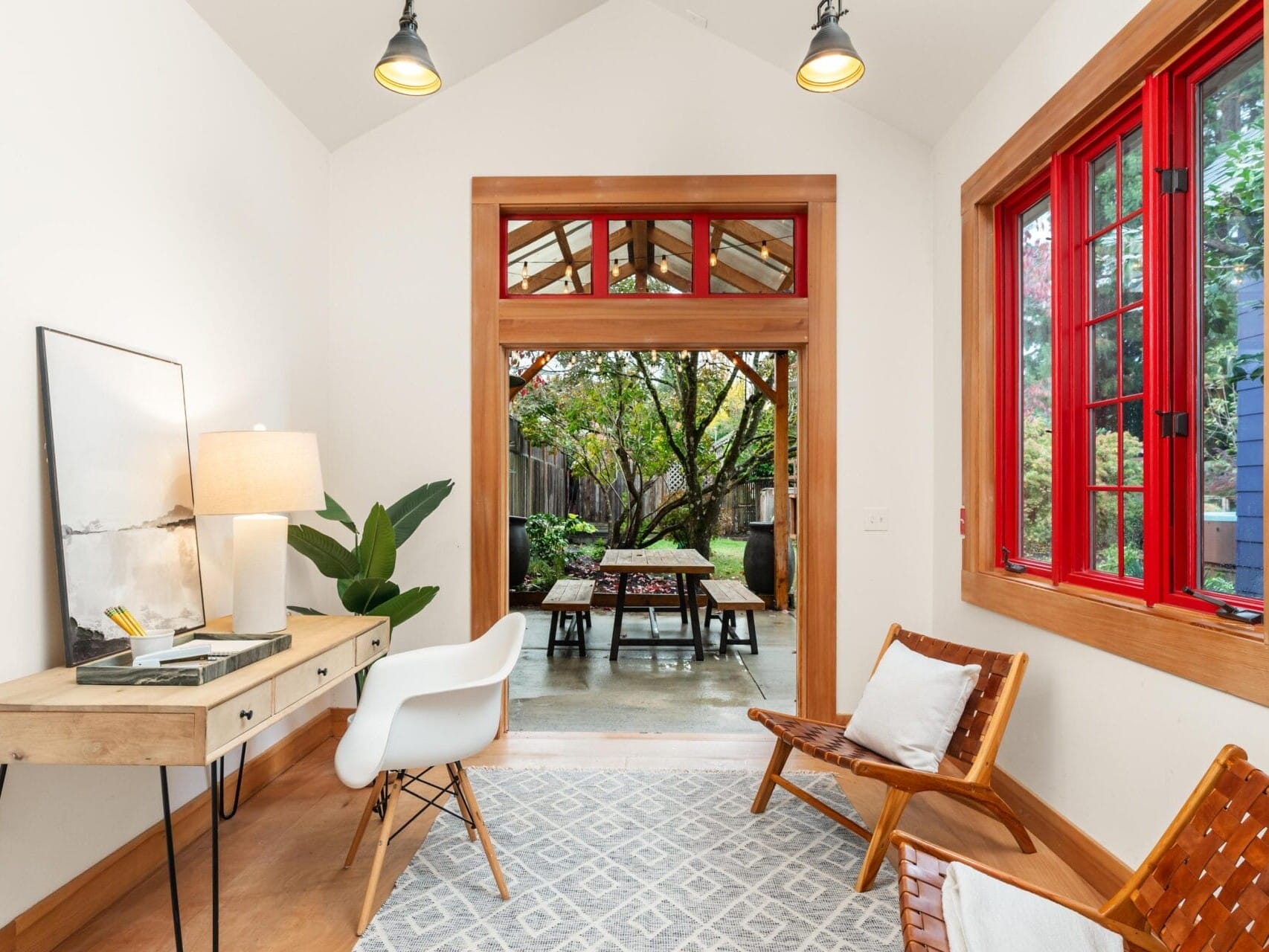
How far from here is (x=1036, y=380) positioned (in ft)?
9.66

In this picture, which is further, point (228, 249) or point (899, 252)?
point (899, 252)

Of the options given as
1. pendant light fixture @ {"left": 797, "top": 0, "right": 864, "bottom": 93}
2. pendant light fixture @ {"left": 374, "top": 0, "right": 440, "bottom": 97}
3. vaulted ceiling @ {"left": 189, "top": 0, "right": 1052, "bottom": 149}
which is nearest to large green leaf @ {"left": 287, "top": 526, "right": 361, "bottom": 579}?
pendant light fixture @ {"left": 374, "top": 0, "right": 440, "bottom": 97}

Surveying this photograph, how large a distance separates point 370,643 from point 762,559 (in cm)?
562

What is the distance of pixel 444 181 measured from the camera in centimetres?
376

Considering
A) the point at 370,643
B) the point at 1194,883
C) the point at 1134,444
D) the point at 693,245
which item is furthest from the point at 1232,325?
the point at 370,643

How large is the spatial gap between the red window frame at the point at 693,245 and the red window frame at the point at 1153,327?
1.26 m

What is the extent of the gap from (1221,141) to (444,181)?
3.09 m

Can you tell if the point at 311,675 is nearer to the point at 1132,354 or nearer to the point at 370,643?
the point at 370,643

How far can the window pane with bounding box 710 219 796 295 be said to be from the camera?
3795 mm

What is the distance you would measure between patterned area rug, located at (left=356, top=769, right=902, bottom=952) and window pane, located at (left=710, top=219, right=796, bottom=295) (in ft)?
7.59

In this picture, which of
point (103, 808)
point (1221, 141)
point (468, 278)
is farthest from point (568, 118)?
point (103, 808)

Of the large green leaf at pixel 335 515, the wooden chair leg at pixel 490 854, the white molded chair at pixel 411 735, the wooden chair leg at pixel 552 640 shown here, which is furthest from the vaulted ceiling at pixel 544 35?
the wooden chair leg at pixel 552 640

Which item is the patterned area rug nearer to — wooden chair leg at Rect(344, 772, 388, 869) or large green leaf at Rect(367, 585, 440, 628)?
wooden chair leg at Rect(344, 772, 388, 869)

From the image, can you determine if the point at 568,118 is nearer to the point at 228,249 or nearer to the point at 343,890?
the point at 228,249
